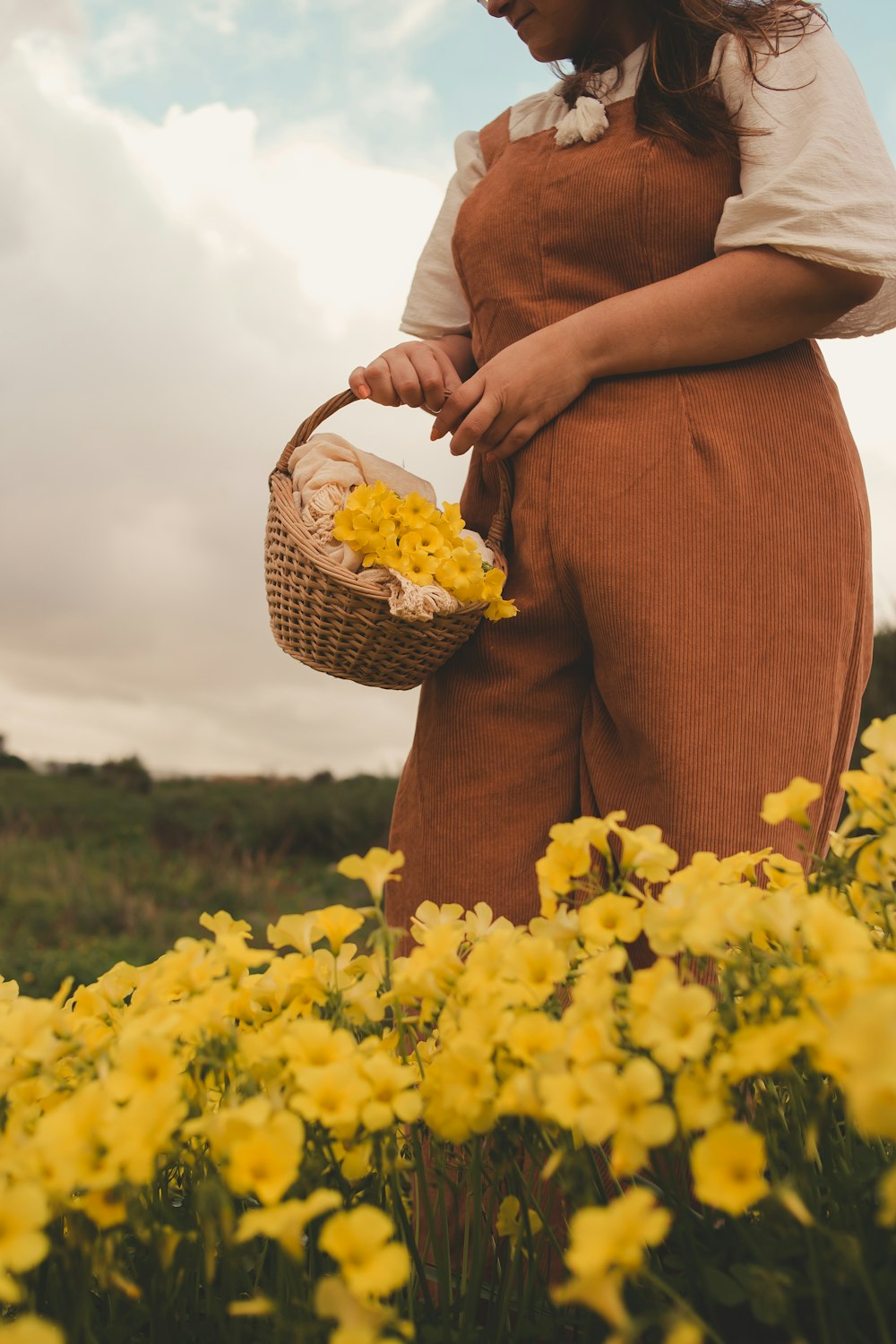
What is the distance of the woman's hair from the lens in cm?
146

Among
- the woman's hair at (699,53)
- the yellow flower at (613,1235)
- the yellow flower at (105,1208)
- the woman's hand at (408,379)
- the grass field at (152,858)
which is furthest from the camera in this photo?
the grass field at (152,858)

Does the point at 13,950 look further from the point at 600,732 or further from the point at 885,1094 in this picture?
the point at 885,1094

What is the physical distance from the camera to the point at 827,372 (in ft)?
5.14

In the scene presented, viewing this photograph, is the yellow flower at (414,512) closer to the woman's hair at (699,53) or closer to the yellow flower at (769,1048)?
the woman's hair at (699,53)

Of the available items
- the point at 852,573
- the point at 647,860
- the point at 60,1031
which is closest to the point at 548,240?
the point at 852,573

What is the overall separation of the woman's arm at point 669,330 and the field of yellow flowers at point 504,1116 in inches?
31.7

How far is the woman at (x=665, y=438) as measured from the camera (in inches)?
54.2

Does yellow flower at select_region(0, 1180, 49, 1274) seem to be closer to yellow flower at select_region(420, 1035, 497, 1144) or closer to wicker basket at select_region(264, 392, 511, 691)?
yellow flower at select_region(420, 1035, 497, 1144)

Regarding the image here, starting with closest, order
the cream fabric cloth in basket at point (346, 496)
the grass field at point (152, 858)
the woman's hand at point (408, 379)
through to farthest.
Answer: the cream fabric cloth in basket at point (346, 496) → the woman's hand at point (408, 379) → the grass field at point (152, 858)

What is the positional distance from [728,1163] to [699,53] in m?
1.52

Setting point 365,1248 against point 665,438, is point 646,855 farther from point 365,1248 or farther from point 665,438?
point 665,438

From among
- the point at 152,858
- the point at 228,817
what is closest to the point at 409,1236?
the point at 152,858

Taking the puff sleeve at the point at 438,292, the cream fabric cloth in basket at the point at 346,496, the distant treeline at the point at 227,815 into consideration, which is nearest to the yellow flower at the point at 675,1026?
the cream fabric cloth in basket at the point at 346,496

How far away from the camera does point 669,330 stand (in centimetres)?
139
